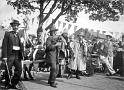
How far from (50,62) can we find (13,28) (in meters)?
1.45

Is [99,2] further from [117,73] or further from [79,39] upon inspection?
[79,39]

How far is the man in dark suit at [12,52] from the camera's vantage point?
6238 mm

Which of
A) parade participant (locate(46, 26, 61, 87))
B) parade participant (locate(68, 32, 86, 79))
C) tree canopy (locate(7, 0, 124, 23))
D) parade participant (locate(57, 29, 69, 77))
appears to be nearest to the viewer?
parade participant (locate(46, 26, 61, 87))

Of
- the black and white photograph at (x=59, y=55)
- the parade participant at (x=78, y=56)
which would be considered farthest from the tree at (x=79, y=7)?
the parade participant at (x=78, y=56)

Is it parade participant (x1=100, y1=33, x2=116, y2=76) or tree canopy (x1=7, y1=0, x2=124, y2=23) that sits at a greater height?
tree canopy (x1=7, y1=0, x2=124, y2=23)

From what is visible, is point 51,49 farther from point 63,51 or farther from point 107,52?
point 107,52

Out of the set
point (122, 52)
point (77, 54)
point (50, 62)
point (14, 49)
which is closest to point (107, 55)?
point (122, 52)

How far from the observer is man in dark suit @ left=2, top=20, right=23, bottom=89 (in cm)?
624

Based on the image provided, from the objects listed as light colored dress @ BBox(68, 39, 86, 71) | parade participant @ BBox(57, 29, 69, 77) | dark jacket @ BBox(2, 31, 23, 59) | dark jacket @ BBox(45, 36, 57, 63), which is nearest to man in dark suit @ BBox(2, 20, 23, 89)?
dark jacket @ BBox(2, 31, 23, 59)

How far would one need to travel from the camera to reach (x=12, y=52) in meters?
6.32

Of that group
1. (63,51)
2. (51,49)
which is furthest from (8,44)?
(63,51)

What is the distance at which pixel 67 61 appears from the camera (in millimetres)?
9695

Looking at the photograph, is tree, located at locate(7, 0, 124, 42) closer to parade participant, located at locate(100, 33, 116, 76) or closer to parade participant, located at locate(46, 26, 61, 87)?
parade participant, located at locate(100, 33, 116, 76)

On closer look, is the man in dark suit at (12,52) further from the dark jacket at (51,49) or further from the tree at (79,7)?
the tree at (79,7)
